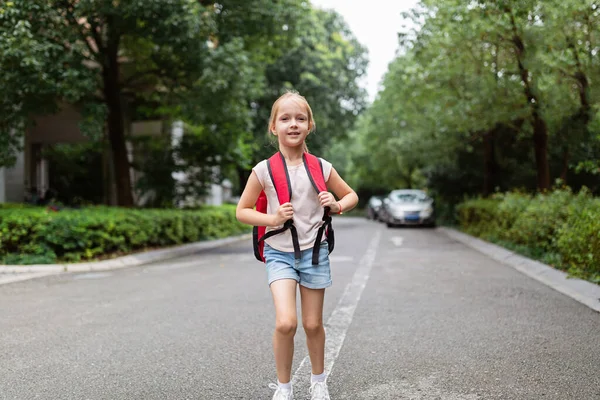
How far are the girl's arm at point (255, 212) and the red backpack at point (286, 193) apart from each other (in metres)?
0.09

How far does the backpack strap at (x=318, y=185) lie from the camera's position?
311cm

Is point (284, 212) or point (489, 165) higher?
point (489, 165)

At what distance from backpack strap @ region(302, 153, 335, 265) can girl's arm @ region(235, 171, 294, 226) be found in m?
0.25

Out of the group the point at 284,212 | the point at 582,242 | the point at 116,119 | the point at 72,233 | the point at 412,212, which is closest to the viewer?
the point at 284,212

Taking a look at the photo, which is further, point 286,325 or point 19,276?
point 19,276

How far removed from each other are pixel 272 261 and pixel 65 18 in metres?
10.6

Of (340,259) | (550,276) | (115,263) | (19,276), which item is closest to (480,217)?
(340,259)

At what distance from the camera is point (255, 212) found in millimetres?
3039

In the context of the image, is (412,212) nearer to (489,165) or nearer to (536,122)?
(489,165)

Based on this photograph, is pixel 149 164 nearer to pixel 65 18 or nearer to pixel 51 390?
pixel 65 18

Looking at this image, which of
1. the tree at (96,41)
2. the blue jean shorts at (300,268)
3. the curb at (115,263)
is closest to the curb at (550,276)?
the blue jean shorts at (300,268)

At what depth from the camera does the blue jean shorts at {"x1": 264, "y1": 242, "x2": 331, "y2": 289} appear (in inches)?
122

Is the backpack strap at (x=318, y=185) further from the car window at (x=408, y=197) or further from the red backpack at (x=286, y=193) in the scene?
the car window at (x=408, y=197)

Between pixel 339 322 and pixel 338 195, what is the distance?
2.45 meters
